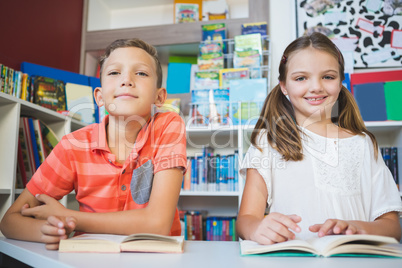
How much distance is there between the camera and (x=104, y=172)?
3.18 ft

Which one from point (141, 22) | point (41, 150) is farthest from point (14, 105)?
point (141, 22)

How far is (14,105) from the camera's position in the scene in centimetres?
138

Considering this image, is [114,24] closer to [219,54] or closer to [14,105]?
[219,54]

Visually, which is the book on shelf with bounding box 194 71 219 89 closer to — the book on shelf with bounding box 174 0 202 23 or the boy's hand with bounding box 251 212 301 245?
the book on shelf with bounding box 174 0 202 23

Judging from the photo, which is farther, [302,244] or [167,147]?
[167,147]

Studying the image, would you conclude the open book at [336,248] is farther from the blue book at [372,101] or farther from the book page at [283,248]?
the blue book at [372,101]

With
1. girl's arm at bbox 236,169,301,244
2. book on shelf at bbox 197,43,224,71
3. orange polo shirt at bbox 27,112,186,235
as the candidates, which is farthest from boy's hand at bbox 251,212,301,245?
book on shelf at bbox 197,43,224,71

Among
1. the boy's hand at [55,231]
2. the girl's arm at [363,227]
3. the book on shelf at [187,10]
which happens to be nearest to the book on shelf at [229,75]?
the book on shelf at [187,10]

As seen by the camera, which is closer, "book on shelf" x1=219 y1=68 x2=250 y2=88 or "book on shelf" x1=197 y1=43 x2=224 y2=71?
"book on shelf" x1=219 y1=68 x2=250 y2=88

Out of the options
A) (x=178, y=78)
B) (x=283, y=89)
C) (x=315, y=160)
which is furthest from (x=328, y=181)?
(x=178, y=78)

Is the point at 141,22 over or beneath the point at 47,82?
over

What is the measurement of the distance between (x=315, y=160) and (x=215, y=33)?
58.6 inches

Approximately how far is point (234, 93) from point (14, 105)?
1.20 metres

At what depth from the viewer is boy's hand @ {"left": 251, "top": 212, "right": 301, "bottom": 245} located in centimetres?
66
